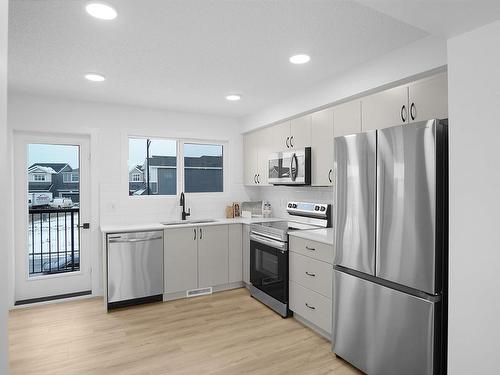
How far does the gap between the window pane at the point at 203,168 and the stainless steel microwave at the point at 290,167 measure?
3.26ft

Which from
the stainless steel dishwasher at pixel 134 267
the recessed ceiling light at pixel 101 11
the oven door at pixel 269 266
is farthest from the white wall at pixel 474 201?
the stainless steel dishwasher at pixel 134 267

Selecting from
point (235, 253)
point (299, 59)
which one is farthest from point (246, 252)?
point (299, 59)

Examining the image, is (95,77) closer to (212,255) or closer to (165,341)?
(212,255)

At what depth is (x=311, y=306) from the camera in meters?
3.07

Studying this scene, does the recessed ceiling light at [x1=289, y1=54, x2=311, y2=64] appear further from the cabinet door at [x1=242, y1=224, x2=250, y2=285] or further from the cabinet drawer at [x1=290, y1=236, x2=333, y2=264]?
the cabinet door at [x1=242, y1=224, x2=250, y2=285]

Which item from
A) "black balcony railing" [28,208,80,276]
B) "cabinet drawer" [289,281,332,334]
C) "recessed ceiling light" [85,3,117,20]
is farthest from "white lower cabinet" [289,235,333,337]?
"black balcony railing" [28,208,80,276]

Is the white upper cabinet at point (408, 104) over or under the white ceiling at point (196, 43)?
under

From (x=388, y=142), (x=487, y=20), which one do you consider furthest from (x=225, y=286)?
(x=487, y=20)

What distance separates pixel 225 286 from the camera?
4340 millimetres

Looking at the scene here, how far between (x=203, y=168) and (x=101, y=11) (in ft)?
9.88

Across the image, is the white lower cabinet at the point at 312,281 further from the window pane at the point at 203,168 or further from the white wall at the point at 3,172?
the white wall at the point at 3,172

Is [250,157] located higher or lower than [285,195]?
higher

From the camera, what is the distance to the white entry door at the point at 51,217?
380 centimetres

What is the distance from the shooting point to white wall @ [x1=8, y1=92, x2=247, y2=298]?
12.5 feet
